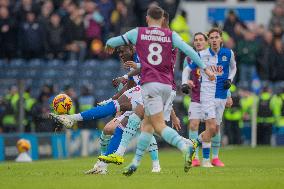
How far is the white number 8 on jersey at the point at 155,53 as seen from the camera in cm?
1416

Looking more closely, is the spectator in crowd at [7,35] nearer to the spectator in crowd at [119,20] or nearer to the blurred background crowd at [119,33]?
the blurred background crowd at [119,33]

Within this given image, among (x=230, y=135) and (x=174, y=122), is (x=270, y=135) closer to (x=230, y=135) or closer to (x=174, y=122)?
(x=230, y=135)

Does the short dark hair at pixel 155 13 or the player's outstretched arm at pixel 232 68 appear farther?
the player's outstretched arm at pixel 232 68

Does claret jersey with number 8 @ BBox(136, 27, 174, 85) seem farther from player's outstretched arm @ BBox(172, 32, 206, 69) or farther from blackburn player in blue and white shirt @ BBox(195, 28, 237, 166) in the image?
blackburn player in blue and white shirt @ BBox(195, 28, 237, 166)

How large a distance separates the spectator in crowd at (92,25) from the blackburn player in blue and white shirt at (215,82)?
458 inches

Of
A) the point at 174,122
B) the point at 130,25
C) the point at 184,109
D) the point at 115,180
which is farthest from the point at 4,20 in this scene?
the point at 115,180

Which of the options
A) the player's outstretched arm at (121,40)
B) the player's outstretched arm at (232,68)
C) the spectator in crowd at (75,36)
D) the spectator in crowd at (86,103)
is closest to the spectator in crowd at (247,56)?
the spectator in crowd at (75,36)

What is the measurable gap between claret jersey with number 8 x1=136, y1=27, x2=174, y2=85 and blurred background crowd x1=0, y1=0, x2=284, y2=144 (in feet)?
46.8

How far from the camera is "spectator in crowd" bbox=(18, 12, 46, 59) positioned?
29375mm

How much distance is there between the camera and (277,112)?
97.0 ft

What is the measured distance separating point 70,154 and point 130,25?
539 cm

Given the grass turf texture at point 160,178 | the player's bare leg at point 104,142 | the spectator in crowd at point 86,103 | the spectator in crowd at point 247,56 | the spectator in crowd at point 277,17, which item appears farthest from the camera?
the spectator in crowd at point 277,17

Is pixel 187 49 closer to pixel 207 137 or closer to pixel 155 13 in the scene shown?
pixel 155 13

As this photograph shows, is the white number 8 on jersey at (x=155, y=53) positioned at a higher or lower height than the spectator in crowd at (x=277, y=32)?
lower
